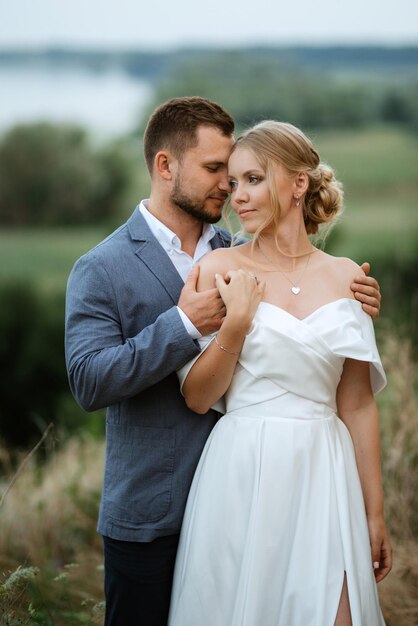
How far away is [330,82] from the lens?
26.9ft

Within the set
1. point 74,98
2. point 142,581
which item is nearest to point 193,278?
point 142,581

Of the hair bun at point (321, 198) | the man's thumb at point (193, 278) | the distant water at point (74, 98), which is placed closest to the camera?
the man's thumb at point (193, 278)

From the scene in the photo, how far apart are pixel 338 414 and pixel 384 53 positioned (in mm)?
6133

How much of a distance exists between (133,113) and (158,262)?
595 cm

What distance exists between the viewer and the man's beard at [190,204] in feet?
8.85

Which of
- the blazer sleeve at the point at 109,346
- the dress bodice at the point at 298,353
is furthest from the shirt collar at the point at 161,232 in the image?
the dress bodice at the point at 298,353

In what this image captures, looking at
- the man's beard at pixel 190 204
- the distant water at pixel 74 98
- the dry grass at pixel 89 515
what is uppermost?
the distant water at pixel 74 98

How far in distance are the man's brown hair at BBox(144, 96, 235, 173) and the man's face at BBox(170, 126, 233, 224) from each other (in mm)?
26

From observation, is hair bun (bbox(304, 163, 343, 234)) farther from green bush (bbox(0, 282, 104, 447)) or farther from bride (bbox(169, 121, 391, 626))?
green bush (bbox(0, 282, 104, 447))

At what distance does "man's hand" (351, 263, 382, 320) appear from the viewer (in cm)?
245

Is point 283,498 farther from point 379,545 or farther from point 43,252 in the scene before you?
point 43,252

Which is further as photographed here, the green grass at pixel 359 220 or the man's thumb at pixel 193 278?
the green grass at pixel 359 220

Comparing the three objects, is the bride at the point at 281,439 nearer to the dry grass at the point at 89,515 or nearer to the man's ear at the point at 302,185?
the man's ear at the point at 302,185

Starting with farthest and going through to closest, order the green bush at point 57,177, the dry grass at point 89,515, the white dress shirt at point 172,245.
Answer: the green bush at point 57,177 → the dry grass at point 89,515 → the white dress shirt at point 172,245
